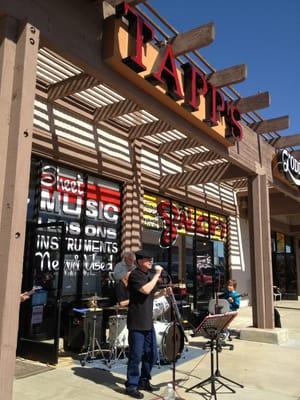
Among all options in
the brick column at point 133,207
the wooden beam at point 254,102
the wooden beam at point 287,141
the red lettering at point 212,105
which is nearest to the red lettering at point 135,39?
the red lettering at point 212,105

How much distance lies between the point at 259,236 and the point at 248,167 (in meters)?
1.61

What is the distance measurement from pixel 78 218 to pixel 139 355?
14.6ft

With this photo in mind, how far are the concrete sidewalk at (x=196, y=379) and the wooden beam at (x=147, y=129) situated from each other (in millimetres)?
4687

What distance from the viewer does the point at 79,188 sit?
9102 mm

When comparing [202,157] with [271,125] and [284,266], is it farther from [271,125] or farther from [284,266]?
[284,266]

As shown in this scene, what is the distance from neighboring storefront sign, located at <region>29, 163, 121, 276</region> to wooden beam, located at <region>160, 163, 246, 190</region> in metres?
2.07

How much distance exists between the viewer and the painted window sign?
1149 centimetres

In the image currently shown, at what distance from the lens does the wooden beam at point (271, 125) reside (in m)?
9.90

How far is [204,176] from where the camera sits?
11234 mm

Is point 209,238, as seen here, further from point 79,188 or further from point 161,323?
point 161,323

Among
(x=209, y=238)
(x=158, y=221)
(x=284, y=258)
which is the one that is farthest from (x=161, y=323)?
(x=284, y=258)

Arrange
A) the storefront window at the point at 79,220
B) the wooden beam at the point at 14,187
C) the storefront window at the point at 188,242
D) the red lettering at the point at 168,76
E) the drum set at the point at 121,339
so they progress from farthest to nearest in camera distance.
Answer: the storefront window at the point at 188,242 < the storefront window at the point at 79,220 < the drum set at the point at 121,339 < the red lettering at the point at 168,76 < the wooden beam at the point at 14,187

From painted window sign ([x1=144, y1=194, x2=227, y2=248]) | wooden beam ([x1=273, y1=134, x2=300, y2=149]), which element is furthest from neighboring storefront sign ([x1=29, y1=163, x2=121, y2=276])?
wooden beam ([x1=273, y1=134, x2=300, y2=149])

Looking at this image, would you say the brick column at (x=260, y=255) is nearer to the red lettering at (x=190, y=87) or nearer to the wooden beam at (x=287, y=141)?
the wooden beam at (x=287, y=141)
